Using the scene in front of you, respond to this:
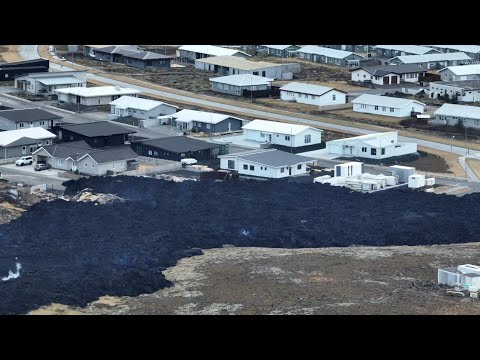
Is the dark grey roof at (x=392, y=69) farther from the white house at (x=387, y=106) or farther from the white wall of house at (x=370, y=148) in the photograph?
the white wall of house at (x=370, y=148)

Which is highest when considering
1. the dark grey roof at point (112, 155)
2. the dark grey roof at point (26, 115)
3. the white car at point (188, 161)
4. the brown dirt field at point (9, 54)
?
the brown dirt field at point (9, 54)

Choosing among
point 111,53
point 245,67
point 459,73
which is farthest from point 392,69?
point 111,53

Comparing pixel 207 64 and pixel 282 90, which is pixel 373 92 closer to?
pixel 282 90

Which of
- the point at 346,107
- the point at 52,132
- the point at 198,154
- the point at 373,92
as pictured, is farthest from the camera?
the point at 373,92

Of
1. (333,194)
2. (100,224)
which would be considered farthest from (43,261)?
(333,194)

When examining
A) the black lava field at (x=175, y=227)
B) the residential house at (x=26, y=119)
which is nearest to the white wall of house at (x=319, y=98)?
the residential house at (x=26, y=119)

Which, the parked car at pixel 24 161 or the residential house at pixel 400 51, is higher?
the residential house at pixel 400 51

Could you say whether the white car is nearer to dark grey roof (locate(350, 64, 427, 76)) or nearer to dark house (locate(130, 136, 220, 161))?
dark house (locate(130, 136, 220, 161))

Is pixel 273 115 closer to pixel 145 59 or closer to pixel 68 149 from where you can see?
pixel 68 149
